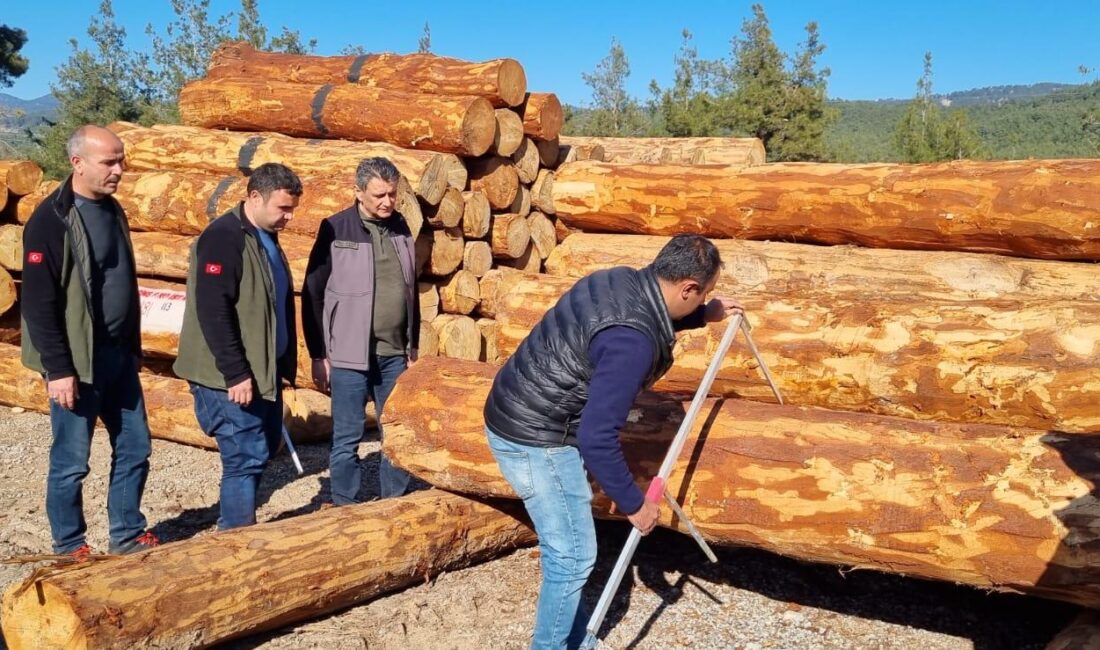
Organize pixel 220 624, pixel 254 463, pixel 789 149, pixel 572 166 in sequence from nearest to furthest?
pixel 220 624 → pixel 254 463 → pixel 572 166 → pixel 789 149

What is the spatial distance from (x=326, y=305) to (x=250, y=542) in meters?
1.65

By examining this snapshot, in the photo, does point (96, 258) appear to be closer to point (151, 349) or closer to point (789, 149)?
point (151, 349)

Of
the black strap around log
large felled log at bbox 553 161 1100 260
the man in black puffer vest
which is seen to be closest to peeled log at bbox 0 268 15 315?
the black strap around log

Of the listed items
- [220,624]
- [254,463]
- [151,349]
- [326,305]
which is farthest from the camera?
[151,349]

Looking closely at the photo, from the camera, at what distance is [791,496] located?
3.92 metres

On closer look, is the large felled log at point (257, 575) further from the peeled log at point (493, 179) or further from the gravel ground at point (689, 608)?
the peeled log at point (493, 179)

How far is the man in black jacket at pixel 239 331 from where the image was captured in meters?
4.48

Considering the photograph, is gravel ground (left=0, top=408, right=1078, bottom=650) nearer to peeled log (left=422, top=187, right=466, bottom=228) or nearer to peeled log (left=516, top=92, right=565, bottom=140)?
peeled log (left=422, top=187, right=466, bottom=228)

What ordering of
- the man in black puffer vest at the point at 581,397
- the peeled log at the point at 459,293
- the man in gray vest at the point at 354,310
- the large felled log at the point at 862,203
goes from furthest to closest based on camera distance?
1. the peeled log at the point at 459,293
2. the large felled log at the point at 862,203
3. the man in gray vest at the point at 354,310
4. the man in black puffer vest at the point at 581,397

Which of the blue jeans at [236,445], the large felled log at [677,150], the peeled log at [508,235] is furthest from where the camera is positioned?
the large felled log at [677,150]

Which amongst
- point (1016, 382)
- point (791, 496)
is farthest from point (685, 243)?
point (1016, 382)

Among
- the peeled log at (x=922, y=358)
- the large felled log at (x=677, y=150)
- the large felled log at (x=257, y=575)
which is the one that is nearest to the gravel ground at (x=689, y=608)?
the large felled log at (x=257, y=575)

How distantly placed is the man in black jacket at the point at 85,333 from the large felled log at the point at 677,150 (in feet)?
18.5

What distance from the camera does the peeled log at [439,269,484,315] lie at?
27.3 ft
